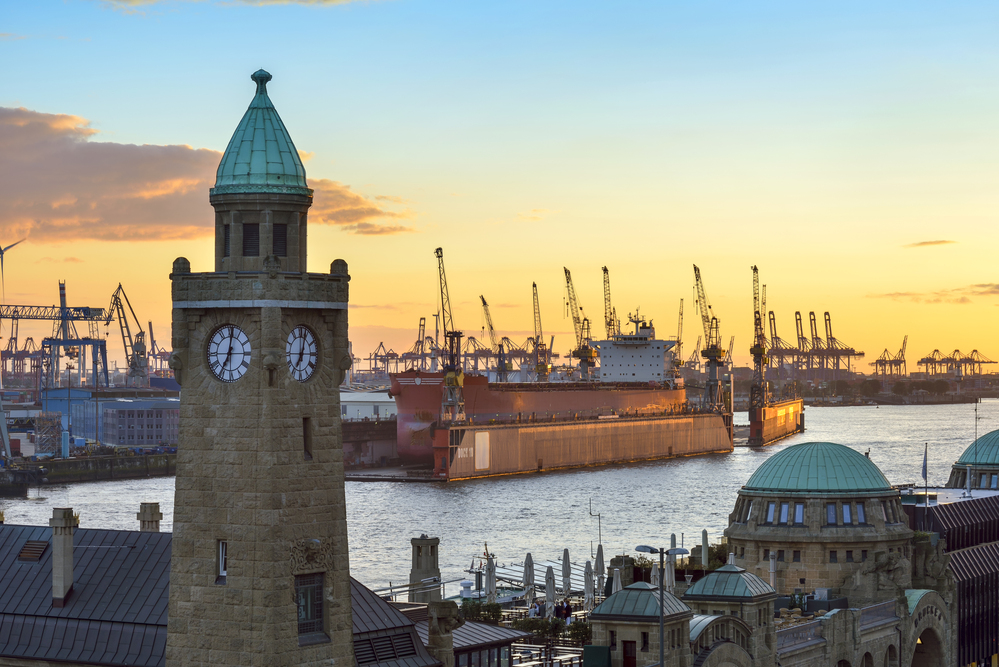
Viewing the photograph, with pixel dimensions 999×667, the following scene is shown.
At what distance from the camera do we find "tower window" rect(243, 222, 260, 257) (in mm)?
26578

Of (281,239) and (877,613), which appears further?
(877,613)

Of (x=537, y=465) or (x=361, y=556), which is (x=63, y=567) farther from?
(x=537, y=465)

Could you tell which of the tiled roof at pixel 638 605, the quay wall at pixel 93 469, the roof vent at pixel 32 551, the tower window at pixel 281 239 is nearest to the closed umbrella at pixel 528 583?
the tiled roof at pixel 638 605

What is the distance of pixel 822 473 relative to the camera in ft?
177

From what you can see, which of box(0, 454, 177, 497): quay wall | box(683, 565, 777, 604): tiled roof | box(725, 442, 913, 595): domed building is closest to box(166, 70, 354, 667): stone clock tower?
box(683, 565, 777, 604): tiled roof

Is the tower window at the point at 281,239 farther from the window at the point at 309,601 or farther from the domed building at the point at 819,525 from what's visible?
the domed building at the point at 819,525

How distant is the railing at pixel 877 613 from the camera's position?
5062 centimetres

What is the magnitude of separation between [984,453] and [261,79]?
188ft

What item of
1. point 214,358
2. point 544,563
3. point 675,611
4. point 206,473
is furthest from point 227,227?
point 544,563

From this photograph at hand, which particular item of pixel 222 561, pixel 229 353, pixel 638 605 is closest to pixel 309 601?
pixel 222 561

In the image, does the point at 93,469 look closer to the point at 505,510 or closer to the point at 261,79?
the point at 505,510

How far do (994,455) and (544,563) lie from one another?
23802mm

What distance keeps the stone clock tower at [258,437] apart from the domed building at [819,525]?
96.0 ft

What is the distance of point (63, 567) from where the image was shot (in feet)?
108
